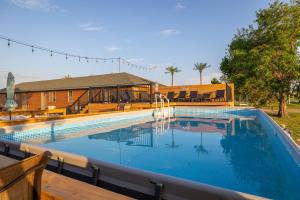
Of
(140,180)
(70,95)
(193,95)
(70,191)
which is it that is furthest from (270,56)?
(70,95)

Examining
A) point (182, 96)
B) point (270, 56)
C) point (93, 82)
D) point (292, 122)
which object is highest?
point (270, 56)

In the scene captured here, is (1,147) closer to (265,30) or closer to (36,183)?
(36,183)

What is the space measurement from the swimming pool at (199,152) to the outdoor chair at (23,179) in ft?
9.84

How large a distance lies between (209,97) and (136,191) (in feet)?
52.1

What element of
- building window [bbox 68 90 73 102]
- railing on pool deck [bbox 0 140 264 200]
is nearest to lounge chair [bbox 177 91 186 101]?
building window [bbox 68 90 73 102]

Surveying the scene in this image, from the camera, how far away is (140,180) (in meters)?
2.49

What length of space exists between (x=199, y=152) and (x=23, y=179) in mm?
4851

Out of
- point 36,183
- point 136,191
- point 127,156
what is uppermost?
point 36,183

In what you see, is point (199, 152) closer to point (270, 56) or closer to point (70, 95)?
point (270, 56)

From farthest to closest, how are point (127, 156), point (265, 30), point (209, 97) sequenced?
point (209, 97), point (265, 30), point (127, 156)

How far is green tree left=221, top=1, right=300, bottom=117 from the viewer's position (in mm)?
12656

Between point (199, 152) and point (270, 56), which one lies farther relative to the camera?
point (270, 56)

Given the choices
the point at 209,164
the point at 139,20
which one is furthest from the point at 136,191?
the point at 139,20

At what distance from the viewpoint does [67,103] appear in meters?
21.9
